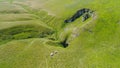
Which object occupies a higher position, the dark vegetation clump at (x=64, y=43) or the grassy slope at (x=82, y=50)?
the grassy slope at (x=82, y=50)

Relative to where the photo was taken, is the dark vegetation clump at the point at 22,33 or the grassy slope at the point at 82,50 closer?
the grassy slope at the point at 82,50

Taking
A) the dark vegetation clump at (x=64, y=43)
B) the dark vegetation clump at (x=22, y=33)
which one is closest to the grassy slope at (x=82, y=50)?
the dark vegetation clump at (x=64, y=43)

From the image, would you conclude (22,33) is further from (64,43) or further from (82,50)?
Result: (82,50)

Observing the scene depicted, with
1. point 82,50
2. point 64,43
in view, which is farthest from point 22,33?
point 82,50

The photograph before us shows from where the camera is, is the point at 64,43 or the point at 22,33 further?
the point at 22,33

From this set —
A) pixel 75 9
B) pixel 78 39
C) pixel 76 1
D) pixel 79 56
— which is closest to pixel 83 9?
pixel 75 9

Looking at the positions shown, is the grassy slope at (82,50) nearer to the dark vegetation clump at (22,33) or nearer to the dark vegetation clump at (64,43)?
the dark vegetation clump at (64,43)
